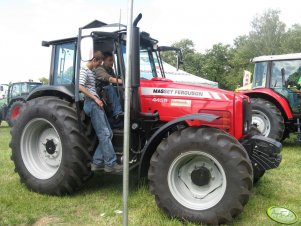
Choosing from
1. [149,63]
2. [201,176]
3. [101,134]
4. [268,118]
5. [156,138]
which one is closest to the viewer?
[201,176]

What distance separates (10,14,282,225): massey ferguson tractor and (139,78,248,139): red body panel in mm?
12

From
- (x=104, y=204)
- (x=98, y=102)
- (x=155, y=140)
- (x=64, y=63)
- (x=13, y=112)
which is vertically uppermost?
(x=64, y=63)

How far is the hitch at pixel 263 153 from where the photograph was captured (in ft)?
14.6

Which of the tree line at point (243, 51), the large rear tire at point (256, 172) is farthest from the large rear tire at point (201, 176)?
the tree line at point (243, 51)

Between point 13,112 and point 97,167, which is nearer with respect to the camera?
point 97,167

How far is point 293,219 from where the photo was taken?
392 centimetres

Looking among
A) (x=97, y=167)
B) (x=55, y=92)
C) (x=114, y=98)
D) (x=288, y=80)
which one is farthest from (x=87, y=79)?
(x=288, y=80)

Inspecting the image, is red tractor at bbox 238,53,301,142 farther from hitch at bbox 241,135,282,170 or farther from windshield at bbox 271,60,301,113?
hitch at bbox 241,135,282,170

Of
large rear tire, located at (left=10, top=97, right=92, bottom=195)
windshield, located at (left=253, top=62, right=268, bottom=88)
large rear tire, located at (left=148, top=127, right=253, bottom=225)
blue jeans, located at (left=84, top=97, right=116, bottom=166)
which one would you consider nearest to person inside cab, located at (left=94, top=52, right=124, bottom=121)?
blue jeans, located at (left=84, top=97, right=116, bottom=166)

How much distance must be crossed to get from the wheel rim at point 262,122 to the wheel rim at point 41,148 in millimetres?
5077

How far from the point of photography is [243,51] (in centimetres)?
4516

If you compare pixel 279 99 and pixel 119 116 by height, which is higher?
pixel 279 99

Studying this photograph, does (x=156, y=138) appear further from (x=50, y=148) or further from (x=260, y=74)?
(x=260, y=74)

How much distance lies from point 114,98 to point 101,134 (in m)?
0.52
